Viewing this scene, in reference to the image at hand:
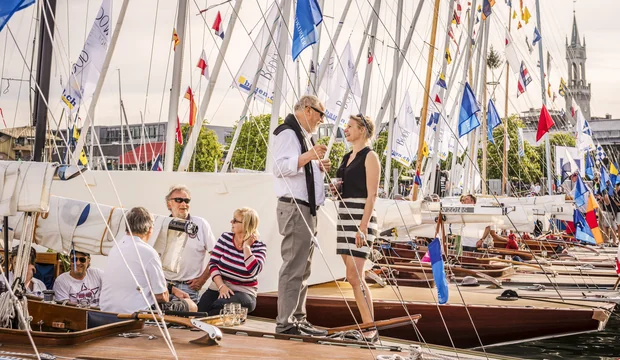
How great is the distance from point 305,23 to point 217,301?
2.89 m

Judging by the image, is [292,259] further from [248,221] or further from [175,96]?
[175,96]

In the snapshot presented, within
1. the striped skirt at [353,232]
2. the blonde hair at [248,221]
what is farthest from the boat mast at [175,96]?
the striped skirt at [353,232]

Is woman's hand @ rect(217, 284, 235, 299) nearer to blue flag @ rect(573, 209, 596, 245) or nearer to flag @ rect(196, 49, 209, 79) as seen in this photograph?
blue flag @ rect(573, 209, 596, 245)

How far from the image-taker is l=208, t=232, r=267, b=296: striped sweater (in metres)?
7.74

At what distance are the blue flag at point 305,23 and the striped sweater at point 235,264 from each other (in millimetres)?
2038

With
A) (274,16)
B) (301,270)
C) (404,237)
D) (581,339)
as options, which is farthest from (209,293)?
(404,237)

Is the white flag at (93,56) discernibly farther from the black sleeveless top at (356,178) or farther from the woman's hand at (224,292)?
the black sleeveless top at (356,178)

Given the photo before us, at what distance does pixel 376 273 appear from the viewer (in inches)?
461

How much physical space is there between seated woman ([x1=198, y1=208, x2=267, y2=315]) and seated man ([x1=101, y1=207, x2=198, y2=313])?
137 centimetres

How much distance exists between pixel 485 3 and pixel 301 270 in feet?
51.7

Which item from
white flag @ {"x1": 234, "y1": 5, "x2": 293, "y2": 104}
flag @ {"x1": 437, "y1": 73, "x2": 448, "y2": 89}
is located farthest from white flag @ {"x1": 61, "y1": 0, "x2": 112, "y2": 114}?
flag @ {"x1": 437, "y1": 73, "x2": 448, "y2": 89}

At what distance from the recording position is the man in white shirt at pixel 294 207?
6543mm

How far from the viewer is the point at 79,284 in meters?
7.85

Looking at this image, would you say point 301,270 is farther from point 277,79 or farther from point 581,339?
point 581,339
